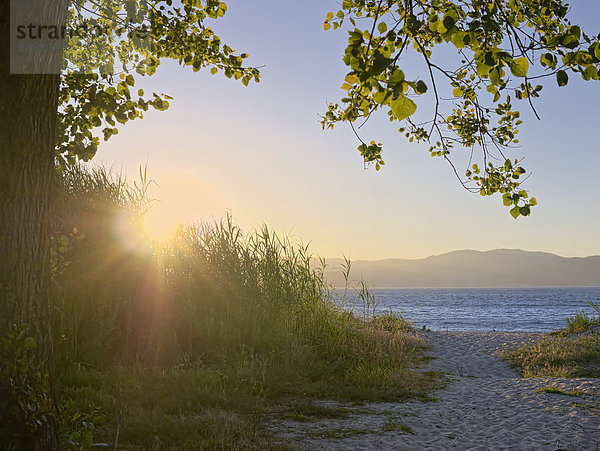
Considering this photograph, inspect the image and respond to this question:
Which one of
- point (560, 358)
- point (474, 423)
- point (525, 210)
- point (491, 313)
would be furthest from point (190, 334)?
point (491, 313)

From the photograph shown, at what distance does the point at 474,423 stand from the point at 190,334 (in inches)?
193

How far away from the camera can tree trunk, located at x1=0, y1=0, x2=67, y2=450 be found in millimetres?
2738

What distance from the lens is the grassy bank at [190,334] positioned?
5270 millimetres

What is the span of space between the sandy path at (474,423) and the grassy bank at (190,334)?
1.98ft

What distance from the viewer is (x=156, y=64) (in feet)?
20.6

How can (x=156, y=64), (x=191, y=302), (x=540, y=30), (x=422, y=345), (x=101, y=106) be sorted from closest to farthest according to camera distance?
(x=540, y=30)
(x=101, y=106)
(x=156, y=64)
(x=191, y=302)
(x=422, y=345)

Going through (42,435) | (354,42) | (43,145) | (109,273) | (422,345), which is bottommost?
(422,345)

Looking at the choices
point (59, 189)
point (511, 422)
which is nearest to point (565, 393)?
point (511, 422)

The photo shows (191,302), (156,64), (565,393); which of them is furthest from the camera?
(191,302)

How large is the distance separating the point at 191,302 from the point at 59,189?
326 centimetres

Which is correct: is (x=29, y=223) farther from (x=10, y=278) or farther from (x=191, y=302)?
(x=191, y=302)

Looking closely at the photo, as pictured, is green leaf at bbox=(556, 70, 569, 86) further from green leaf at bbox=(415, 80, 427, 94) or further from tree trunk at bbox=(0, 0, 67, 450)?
tree trunk at bbox=(0, 0, 67, 450)

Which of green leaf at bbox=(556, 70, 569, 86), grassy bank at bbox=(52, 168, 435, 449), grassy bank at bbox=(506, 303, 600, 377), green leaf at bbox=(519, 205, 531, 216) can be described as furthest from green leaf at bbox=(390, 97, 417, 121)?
grassy bank at bbox=(506, 303, 600, 377)

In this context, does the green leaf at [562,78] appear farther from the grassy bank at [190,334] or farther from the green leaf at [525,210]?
the grassy bank at [190,334]
